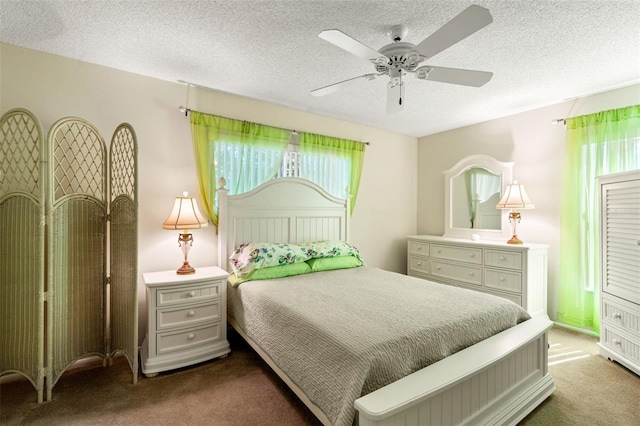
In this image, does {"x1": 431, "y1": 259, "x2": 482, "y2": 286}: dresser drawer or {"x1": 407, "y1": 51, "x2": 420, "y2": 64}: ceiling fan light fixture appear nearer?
{"x1": 407, "y1": 51, "x2": 420, "y2": 64}: ceiling fan light fixture

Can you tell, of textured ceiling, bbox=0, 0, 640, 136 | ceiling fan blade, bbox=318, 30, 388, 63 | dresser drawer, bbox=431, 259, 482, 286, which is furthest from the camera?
dresser drawer, bbox=431, 259, 482, 286

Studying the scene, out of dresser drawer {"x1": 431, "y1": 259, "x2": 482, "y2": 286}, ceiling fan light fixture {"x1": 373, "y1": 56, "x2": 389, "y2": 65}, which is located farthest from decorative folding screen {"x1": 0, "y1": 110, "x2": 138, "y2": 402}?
dresser drawer {"x1": 431, "y1": 259, "x2": 482, "y2": 286}

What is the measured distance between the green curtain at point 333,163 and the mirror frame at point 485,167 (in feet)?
4.41

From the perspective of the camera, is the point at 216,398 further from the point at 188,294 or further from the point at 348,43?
the point at 348,43

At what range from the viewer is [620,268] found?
7.89 feet

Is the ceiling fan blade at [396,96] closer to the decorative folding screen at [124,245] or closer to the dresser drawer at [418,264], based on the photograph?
the decorative folding screen at [124,245]

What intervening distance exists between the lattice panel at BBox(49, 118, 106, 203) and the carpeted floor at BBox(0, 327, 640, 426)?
1410 millimetres

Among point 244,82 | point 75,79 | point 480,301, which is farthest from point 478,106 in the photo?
Answer: point 75,79

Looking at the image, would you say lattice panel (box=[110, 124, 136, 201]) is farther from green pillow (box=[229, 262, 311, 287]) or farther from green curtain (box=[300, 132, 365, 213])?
green curtain (box=[300, 132, 365, 213])

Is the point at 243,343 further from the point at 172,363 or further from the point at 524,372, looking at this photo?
the point at 524,372

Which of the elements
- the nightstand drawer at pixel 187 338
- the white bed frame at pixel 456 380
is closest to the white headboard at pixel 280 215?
the white bed frame at pixel 456 380

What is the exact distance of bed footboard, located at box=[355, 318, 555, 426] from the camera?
1225mm

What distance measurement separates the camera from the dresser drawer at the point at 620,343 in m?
2.23

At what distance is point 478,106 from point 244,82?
2.61 metres
